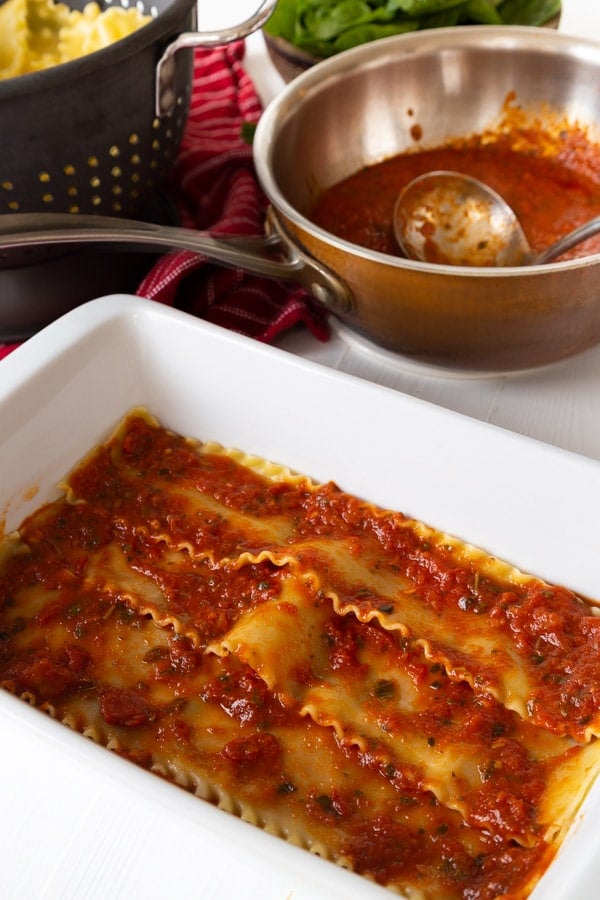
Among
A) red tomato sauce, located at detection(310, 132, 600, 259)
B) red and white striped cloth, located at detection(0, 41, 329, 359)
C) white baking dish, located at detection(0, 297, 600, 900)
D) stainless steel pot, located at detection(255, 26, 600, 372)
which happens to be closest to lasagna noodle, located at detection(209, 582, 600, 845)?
white baking dish, located at detection(0, 297, 600, 900)

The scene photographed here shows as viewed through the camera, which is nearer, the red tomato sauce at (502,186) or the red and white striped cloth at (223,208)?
the red and white striped cloth at (223,208)

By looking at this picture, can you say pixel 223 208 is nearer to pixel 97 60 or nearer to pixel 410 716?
pixel 97 60

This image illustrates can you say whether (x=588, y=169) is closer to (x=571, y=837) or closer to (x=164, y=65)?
(x=164, y=65)

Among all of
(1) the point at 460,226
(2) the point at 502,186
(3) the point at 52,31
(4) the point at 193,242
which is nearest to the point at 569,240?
(1) the point at 460,226

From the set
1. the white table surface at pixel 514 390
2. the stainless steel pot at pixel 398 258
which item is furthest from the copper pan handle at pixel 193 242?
the white table surface at pixel 514 390

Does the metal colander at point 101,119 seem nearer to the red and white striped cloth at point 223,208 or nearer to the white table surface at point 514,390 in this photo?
the red and white striped cloth at point 223,208
